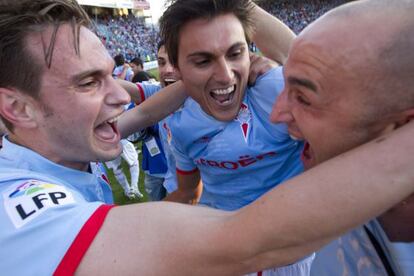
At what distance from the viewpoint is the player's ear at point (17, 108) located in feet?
5.45

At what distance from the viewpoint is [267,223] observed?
988mm

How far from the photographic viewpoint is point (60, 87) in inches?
66.1

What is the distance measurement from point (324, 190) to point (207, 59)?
5.06 feet

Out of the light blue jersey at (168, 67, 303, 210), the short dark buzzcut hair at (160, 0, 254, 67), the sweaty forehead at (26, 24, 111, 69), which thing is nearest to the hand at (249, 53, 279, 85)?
the light blue jersey at (168, 67, 303, 210)

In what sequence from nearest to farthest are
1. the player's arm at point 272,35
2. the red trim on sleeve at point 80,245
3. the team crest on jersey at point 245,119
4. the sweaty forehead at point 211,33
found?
the red trim on sleeve at point 80,245
the sweaty forehead at point 211,33
the team crest on jersey at point 245,119
the player's arm at point 272,35

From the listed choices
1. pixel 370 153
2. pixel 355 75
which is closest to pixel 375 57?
pixel 355 75

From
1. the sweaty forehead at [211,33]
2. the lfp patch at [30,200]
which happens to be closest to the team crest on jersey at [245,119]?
the sweaty forehead at [211,33]

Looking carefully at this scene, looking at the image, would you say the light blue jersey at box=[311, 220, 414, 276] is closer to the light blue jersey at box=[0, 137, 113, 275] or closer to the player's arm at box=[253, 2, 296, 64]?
the light blue jersey at box=[0, 137, 113, 275]

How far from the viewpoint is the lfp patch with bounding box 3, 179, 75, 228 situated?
114 centimetres

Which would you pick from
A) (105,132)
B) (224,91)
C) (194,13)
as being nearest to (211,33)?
(194,13)

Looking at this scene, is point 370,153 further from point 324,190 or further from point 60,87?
point 60,87

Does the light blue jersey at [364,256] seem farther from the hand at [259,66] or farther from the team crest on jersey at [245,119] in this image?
the hand at [259,66]

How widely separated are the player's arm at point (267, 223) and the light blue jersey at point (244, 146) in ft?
3.93

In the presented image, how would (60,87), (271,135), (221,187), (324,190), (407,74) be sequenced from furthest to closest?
(221,187) → (271,135) → (60,87) → (407,74) → (324,190)
